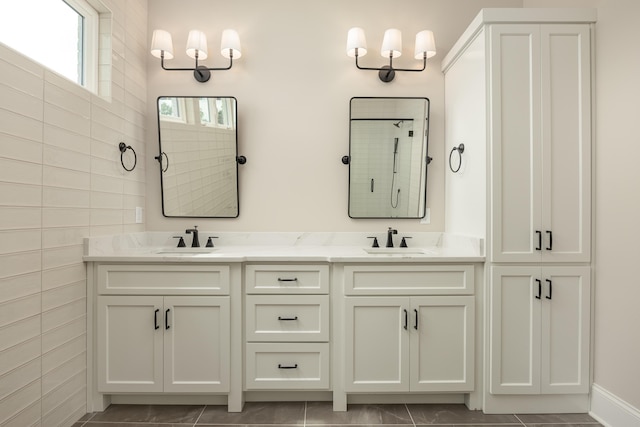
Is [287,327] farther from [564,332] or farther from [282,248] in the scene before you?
[564,332]

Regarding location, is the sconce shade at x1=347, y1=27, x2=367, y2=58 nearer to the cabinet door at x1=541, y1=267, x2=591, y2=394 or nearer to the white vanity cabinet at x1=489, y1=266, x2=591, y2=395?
the white vanity cabinet at x1=489, y1=266, x2=591, y2=395

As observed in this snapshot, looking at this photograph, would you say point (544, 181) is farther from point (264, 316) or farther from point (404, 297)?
point (264, 316)

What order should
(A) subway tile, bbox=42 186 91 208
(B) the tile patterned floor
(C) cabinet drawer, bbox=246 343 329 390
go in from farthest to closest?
(C) cabinet drawer, bbox=246 343 329 390, (B) the tile patterned floor, (A) subway tile, bbox=42 186 91 208

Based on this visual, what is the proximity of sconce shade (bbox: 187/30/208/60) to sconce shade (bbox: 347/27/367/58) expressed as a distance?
991 mm

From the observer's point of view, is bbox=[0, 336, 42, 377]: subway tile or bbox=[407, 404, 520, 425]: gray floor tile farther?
bbox=[407, 404, 520, 425]: gray floor tile

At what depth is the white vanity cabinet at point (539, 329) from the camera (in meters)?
1.91

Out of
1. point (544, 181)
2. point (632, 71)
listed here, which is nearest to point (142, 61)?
A: point (544, 181)

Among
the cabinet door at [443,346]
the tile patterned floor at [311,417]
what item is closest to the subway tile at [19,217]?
the tile patterned floor at [311,417]

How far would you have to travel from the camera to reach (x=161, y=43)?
7.62 ft

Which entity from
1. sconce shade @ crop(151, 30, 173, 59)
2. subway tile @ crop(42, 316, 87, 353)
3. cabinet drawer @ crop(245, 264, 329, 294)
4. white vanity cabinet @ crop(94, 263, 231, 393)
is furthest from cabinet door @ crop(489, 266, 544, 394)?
sconce shade @ crop(151, 30, 173, 59)

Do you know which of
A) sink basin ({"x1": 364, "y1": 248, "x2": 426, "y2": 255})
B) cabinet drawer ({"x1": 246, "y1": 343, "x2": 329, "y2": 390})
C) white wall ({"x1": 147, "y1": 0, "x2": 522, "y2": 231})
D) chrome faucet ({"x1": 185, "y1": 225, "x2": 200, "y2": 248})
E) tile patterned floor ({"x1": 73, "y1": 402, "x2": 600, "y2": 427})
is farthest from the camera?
white wall ({"x1": 147, "y1": 0, "x2": 522, "y2": 231})

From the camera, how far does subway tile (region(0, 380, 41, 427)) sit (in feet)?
4.67

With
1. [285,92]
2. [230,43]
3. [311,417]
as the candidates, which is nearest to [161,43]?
[230,43]

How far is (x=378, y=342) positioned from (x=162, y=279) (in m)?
1.26
